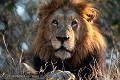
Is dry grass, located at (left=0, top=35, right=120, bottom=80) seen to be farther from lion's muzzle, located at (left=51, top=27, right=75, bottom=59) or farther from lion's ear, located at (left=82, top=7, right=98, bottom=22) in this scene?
lion's ear, located at (left=82, top=7, right=98, bottom=22)

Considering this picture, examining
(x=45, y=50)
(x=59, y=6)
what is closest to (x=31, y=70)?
(x=45, y=50)

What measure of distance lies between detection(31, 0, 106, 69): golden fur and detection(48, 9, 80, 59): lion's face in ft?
0.38

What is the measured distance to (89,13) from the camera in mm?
11203

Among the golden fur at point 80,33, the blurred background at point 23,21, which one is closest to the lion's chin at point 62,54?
the golden fur at point 80,33

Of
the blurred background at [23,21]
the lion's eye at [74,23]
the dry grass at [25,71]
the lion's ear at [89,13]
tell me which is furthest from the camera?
the blurred background at [23,21]

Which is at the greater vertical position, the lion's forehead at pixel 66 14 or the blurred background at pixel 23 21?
the lion's forehead at pixel 66 14

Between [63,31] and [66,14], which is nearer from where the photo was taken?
[63,31]

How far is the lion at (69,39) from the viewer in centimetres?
1044

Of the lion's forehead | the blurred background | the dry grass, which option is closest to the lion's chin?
the dry grass

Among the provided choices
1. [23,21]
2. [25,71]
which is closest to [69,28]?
[25,71]

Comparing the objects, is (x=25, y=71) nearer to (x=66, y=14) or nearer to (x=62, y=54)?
(x=62, y=54)

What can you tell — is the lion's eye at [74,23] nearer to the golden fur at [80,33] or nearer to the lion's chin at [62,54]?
the golden fur at [80,33]

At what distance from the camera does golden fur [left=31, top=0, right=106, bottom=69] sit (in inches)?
428

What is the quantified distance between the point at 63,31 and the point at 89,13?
99 centimetres
